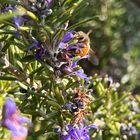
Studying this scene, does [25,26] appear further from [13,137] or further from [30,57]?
[13,137]

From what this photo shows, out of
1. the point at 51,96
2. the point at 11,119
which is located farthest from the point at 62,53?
the point at 11,119

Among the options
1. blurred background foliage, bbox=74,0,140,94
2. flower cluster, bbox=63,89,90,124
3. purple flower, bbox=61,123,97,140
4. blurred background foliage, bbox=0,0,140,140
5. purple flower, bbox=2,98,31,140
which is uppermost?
blurred background foliage, bbox=74,0,140,94

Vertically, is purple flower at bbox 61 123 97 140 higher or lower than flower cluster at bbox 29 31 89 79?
lower

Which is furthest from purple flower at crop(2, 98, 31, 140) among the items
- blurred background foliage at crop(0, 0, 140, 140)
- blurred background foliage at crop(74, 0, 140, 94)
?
blurred background foliage at crop(74, 0, 140, 94)

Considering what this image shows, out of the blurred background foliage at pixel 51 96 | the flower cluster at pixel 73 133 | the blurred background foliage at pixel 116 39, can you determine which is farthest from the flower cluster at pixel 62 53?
the blurred background foliage at pixel 116 39

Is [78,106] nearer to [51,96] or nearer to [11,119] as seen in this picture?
[51,96]

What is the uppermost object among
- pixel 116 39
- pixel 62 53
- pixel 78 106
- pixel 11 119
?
pixel 116 39

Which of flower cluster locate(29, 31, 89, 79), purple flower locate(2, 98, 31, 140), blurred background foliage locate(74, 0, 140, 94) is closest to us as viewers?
purple flower locate(2, 98, 31, 140)

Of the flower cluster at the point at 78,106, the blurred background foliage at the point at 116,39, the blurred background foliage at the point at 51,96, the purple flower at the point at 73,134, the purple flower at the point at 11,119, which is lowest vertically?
the purple flower at the point at 11,119

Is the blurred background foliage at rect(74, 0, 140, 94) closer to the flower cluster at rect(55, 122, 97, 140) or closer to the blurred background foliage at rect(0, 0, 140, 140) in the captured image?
the blurred background foliage at rect(0, 0, 140, 140)

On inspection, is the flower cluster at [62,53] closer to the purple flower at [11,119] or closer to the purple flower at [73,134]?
the purple flower at [73,134]

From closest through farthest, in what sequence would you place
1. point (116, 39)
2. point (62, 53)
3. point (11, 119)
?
1. point (11, 119)
2. point (62, 53)
3. point (116, 39)
